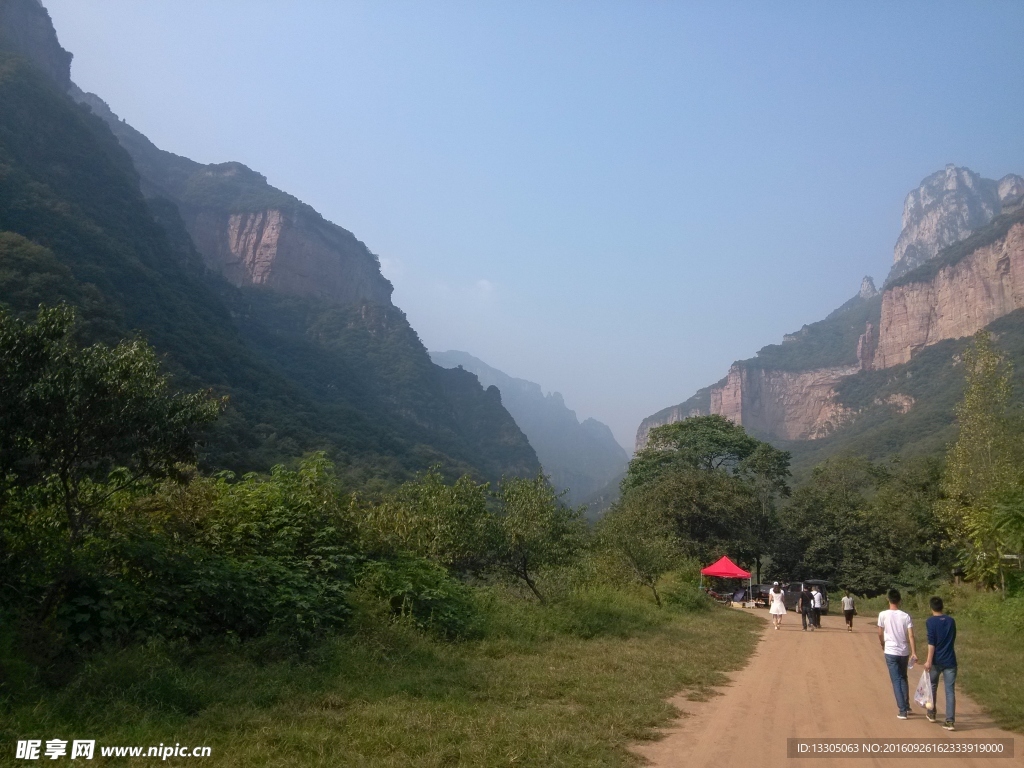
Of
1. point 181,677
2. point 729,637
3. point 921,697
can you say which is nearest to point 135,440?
point 181,677

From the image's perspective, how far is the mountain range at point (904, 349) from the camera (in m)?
76.5

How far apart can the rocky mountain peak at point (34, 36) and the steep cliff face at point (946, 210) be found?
15746cm

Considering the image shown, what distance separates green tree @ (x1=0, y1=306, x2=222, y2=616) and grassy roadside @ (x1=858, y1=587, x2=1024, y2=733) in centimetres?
848

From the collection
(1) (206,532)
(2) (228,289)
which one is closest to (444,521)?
(1) (206,532)

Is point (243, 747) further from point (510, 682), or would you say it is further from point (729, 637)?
point (729, 637)

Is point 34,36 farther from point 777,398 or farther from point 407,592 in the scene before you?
point 777,398

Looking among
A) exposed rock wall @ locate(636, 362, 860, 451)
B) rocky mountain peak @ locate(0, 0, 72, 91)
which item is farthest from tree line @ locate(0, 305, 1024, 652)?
exposed rock wall @ locate(636, 362, 860, 451)

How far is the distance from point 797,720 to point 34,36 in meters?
98.7

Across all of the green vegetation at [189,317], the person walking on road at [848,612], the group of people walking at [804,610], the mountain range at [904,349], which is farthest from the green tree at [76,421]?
the mountain range at [904,349]

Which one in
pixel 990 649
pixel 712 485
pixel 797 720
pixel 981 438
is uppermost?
pixel 981 438

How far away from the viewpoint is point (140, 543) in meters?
6.89

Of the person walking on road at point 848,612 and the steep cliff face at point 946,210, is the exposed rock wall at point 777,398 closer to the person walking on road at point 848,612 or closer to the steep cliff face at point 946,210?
the steep cliff face at point 946,210

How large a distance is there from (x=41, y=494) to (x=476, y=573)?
843 cm

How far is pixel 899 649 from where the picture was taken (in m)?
6.48
